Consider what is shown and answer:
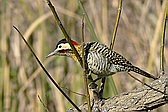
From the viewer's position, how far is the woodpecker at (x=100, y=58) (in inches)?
62.6

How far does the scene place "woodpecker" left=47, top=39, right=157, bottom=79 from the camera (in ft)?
5.21

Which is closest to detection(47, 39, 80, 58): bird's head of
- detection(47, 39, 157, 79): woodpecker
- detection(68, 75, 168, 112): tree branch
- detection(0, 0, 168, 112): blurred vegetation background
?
detection(47, 39, 157, 79): woodpecker

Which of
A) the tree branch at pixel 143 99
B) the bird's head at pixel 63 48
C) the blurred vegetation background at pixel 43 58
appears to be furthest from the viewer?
the blurred vegetation background at pixel 43 58

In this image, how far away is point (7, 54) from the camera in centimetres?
247

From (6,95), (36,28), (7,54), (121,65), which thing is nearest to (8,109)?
(6,95)

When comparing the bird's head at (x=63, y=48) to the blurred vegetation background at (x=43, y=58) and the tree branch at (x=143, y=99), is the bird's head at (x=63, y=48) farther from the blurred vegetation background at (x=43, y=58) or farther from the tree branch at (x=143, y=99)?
the blurred vegetation background at (x=43, y=58)

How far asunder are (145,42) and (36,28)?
0.57 metres

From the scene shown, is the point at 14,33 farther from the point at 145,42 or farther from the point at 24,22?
the point at 145,42

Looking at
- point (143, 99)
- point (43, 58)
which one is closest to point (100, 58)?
point (143, 99)

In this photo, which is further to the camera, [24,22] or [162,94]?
[24,22]

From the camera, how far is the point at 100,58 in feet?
5.43

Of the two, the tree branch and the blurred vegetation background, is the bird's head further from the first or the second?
the blurred vegetation background

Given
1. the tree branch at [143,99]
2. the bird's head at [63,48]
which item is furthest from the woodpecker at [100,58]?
the tree branch at [143,99]

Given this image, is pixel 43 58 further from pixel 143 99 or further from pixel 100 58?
pixel 143 99
